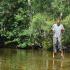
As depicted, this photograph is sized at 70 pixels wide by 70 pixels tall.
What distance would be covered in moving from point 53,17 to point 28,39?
3.32m

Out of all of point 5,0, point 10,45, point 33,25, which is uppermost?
point 5,0

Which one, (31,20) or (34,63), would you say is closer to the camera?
(34,63)

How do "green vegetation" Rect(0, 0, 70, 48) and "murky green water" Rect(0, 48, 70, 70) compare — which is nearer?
"murky green water" Rect(0, 48, 70, 70)

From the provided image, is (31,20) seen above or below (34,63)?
above

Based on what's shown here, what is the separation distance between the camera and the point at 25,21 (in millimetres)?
24984

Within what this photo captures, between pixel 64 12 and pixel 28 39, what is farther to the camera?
pixel 28 39

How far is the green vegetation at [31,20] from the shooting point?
66.9 ft

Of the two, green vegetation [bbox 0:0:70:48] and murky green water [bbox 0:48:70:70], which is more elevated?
green vegetation [bbox 0:0:70:48]

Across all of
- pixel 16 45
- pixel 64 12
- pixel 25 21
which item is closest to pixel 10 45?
pixel 16 45

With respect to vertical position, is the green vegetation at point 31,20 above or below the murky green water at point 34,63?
above

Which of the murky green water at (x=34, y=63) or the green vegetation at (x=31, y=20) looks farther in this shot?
the green vegetation at (x=31, y=20)

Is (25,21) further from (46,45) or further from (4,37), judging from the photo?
(46,45)

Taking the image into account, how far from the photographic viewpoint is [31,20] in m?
23.6

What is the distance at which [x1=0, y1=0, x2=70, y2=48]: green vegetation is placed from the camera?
2041 cm
